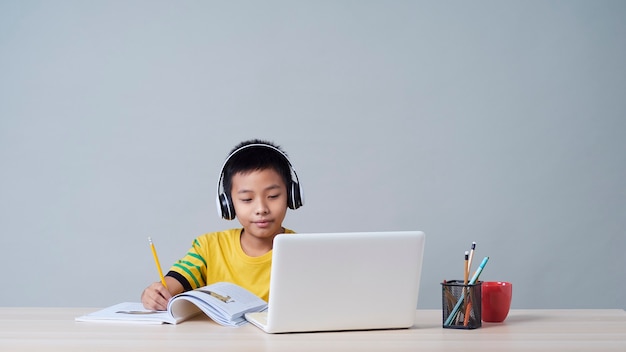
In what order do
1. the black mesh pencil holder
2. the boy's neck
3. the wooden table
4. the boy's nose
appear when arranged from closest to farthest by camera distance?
the wooden table < the black mesh pencil holder < the boy's nose < the boy's neck

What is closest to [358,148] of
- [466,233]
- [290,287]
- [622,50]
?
[466,233]

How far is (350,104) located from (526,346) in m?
1.91

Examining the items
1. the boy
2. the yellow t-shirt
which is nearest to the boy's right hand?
the boy

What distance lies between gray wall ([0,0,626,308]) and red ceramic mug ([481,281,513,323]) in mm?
1427

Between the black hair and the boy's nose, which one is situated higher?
the black hair

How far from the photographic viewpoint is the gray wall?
306cm

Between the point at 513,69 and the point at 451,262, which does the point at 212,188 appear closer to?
the point at 451,262

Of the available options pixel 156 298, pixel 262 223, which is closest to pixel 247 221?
pixel 262 223

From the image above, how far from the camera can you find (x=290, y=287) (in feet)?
4.57

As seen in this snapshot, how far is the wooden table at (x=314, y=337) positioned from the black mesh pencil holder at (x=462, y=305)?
24 mm

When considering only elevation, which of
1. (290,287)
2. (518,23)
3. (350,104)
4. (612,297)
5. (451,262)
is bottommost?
(612,297)

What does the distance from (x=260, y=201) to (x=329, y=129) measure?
1.04 meters

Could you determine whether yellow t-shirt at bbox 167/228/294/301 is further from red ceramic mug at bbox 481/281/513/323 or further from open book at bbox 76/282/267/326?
red ceramic mug at bbox 481/281/513/323

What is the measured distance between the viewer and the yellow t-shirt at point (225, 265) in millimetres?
2211
